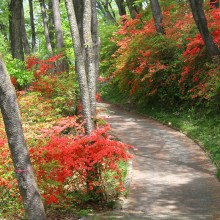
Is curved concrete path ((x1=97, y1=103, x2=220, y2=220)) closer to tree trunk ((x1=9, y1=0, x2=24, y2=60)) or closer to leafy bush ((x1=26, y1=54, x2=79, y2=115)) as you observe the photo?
leafy bush ((x1=26, y1=54, x2=79, y2=115))

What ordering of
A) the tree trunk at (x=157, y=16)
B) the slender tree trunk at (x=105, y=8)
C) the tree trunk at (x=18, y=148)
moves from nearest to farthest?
1. the tree trunk at (x=18, y=148)
2. the tree trunk at (x=157, y=16)
3. the slender tree trunk at (x=105, y=8)

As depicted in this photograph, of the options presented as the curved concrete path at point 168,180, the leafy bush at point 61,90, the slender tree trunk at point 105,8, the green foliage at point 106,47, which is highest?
the slender tree trunk at point 105,8

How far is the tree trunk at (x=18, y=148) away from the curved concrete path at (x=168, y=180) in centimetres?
137

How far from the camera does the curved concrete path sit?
739 centimetres

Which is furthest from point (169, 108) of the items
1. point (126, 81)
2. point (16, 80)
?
point (16, 80)

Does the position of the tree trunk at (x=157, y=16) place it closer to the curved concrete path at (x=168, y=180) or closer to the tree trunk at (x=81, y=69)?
the curved concrete path at (x=168, y=180)

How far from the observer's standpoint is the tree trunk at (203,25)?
41.9ft

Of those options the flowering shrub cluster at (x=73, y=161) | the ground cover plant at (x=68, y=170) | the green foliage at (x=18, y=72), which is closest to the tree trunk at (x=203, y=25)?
the ground cover plant at (x=68, y=170)

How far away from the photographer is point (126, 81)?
60.3 feet

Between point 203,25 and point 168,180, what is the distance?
6.06 m

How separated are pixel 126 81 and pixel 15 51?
5.51 metres

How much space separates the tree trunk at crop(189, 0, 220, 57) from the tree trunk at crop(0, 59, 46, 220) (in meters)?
8.72

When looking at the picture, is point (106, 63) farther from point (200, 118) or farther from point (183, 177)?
point (183, 177)

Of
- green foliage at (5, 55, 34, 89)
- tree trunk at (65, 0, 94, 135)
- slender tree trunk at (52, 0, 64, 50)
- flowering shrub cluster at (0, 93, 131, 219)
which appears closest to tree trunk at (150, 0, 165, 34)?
slender tree trunk at (52, 0, 64, 50)
